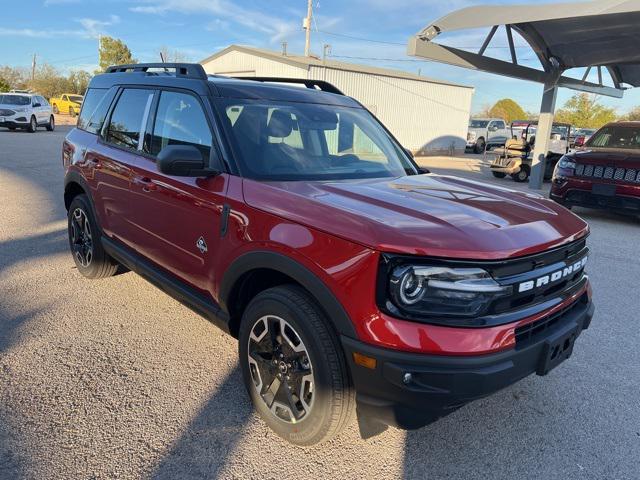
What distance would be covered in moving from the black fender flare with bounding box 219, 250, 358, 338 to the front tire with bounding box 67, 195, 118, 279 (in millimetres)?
2303

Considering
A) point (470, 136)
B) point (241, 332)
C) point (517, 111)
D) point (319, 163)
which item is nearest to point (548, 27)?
point (319, 163)

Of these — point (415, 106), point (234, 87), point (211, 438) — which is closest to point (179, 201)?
point (234, 87)

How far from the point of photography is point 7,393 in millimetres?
3004

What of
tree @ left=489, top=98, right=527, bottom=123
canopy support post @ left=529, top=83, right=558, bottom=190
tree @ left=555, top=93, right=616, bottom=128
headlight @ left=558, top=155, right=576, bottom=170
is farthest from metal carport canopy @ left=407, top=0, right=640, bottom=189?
tree @ left=489, top=98, right=527, bottom=123

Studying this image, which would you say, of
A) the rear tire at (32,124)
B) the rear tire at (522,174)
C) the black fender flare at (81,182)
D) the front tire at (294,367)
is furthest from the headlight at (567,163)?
the rear tire at (32,124)

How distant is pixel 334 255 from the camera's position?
2277 mm

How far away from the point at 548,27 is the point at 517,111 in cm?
7249

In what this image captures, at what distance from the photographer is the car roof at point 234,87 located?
331 centimetres

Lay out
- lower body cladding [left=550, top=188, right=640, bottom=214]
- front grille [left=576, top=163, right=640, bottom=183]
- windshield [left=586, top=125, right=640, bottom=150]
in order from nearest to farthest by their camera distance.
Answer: front grille [left=576, top=163, right=640, bottom=183]
lower body cladding [left=550, top=188, right=640, bottom=214]
windshield [left=586, top=125, right=640, bottom=150]

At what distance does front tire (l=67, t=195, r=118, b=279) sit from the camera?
183 inches

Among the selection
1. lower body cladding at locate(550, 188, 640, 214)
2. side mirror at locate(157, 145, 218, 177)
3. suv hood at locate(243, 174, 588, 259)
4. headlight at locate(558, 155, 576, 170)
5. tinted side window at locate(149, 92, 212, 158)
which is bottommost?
lower body cladding at locate(550, 188, 640, 214)

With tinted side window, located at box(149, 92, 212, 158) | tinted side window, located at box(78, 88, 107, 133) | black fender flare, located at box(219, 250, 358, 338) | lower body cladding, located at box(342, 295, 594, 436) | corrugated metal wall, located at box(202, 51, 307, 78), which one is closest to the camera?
lower body cladding, located at box(342, 295, 594, 436)

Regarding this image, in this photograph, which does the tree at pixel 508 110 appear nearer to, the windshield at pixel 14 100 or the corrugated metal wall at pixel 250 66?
the corrugated metal wall at pixel 250 66

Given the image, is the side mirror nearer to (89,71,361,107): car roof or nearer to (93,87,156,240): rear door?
(89,71,361,107): car roof
